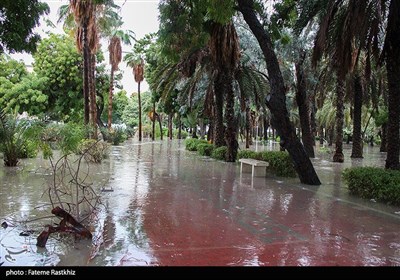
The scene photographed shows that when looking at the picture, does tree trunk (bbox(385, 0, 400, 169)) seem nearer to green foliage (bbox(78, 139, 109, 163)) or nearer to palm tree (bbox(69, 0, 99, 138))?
green foliage (bbox(78, 139, 109, 163))

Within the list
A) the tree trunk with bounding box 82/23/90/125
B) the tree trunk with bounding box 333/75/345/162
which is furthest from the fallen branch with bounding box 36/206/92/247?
the tree trunk with bounding box 333/75/345/162

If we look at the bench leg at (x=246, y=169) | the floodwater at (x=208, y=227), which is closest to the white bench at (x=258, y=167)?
the bench leg at (x=246, y=169)

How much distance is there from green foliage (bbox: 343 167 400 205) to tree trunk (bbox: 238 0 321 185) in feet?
5.22

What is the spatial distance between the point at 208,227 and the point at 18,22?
266 inches

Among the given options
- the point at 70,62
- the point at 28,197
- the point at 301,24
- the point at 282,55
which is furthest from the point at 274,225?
the point at 70,62

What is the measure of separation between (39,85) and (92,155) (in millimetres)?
16721

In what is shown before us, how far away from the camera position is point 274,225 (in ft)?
22.1

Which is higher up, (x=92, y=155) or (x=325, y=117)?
(x=325, y=117)

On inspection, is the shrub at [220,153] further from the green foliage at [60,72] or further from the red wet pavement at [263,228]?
the green foliage at [60,72]

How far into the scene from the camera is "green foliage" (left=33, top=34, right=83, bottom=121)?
3034cm

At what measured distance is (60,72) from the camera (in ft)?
99.6

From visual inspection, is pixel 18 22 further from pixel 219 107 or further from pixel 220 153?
pixel 219 107

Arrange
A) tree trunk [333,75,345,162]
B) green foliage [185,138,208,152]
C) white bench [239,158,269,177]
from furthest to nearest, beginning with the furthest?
green foliage [185,138,208,152] < tree trunk [333,75,345,162] < white bench [239,158,269,177]
